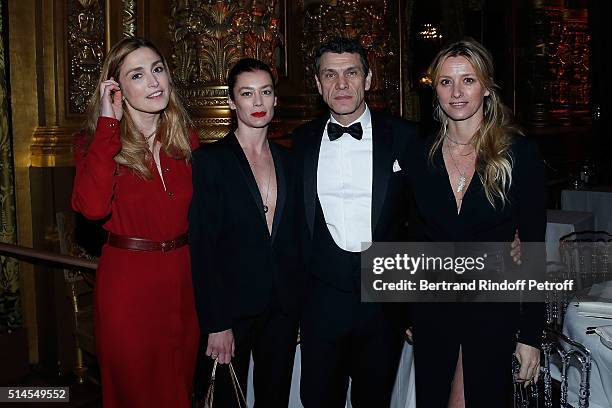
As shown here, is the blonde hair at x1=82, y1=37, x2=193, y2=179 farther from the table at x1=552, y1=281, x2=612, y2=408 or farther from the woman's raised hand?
the table at x1=552, y1=281, x2=612, y2=408

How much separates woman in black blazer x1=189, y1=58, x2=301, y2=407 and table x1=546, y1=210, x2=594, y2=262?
3510mm

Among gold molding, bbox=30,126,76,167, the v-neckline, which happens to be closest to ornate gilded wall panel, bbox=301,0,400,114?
gold molding, bbox=30,126,76,167

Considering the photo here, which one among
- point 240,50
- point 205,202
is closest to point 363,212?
point 205,202

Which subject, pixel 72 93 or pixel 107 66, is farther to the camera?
pixel 72 93

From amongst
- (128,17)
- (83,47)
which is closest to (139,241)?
(83,47)

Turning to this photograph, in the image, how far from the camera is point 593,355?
2.28 meters

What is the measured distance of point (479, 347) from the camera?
2219mm

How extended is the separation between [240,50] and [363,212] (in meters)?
2.13

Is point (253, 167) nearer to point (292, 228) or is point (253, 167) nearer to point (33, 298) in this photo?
point (292, 228)

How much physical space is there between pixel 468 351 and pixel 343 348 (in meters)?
0.50

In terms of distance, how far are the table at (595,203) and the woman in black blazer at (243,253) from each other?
5037mm

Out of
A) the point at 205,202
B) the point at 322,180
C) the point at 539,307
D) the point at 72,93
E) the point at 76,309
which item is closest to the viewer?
the point at 539,307

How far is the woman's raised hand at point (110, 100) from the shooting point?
7.66ft

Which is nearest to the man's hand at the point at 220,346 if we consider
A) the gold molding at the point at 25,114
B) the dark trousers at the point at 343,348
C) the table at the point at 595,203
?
the dark trousers at the point at 343,348
